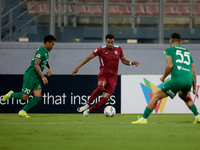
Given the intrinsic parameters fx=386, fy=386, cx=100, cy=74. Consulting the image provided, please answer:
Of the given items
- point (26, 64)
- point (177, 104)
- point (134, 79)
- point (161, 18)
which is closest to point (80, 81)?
point (134, 79)

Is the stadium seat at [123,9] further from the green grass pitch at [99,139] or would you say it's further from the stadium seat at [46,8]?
the green grass pitch at [99,139]

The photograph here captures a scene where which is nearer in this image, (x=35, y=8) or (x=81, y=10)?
(x=35, y=8)

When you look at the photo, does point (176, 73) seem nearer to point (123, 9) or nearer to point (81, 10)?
point (123, 9)

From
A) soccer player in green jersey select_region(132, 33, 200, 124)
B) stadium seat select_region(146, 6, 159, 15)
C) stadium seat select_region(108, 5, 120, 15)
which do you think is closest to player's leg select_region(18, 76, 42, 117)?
soccer player in green jersey select_region(132, 33, 200, 124)

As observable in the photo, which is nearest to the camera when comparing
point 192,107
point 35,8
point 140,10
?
point 192,107

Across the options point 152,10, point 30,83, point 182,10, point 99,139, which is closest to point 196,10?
point 182,10

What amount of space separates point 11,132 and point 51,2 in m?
8.89

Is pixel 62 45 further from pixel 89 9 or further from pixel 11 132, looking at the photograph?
pixel 11 132

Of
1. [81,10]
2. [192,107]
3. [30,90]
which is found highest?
[81,10]

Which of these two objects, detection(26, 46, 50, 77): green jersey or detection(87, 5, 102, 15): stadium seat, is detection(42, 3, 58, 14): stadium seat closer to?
detection(87, 5, 102, 15): stadium seat

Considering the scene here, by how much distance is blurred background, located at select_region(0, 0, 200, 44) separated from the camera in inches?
514

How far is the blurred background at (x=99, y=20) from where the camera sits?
1305 cm

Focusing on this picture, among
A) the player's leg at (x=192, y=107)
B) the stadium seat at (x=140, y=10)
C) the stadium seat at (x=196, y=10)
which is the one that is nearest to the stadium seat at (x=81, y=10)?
the stadium seat at (x=140, y=10)

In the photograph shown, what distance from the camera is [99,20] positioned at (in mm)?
13516
